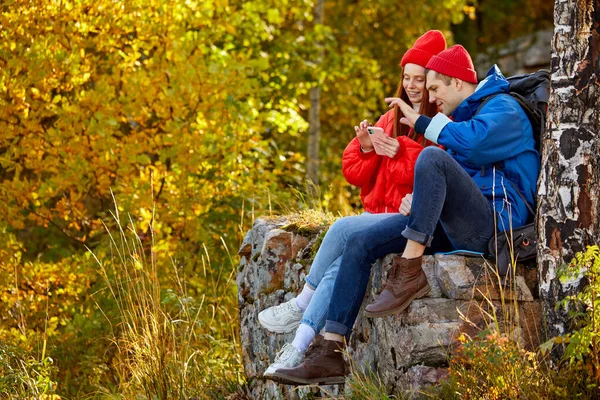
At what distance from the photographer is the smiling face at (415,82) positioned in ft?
16.4

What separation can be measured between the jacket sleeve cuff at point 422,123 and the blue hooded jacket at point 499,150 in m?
0.03

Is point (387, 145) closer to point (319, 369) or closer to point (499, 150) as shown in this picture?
point (499, 150)

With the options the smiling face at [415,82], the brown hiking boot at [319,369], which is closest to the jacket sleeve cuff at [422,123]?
the smiling face at [415,82]

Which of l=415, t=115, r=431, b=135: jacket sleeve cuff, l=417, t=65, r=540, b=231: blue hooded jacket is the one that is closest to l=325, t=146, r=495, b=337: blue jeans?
l=417, t=65, r=540, b=231: blue hooded jacket

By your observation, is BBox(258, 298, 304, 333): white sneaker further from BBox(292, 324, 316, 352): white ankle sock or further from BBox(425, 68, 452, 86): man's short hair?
BBox(425, 68, 452, 86): man's short hair

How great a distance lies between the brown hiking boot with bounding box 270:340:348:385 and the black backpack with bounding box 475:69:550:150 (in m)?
1.25

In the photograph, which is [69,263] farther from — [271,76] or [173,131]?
[271,76]

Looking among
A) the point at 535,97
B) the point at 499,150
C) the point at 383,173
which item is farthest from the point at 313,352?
the point at 535,97

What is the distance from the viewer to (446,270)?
14.2ft

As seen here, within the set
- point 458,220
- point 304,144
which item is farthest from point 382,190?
point 304,144

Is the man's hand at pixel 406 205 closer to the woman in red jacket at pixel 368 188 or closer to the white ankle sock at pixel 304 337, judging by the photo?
the woman in red jacket at pixel 368 188

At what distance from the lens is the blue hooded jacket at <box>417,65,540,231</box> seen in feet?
14.3

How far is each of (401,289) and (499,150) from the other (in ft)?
2.46

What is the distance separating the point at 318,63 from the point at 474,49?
260 inches
